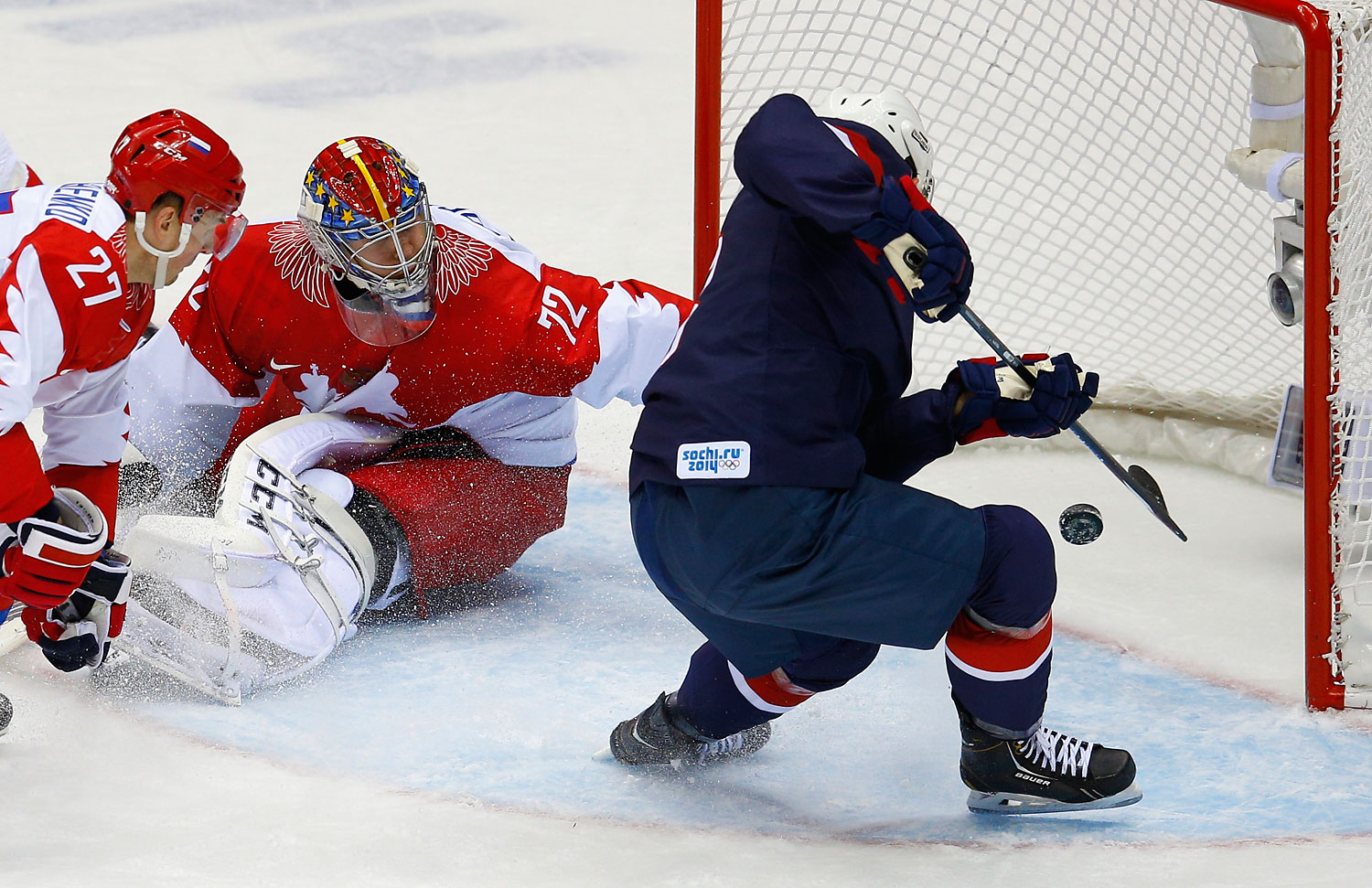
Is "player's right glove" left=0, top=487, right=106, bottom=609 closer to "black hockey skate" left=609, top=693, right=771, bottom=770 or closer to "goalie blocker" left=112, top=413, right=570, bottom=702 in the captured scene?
"goalie blocker" left=112, top=413, right=570, bottom=702

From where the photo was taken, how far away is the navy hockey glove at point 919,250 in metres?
1.76

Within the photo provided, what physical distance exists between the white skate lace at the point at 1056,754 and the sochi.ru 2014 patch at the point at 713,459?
1.86 feet

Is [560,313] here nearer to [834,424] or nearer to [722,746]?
[722,746]

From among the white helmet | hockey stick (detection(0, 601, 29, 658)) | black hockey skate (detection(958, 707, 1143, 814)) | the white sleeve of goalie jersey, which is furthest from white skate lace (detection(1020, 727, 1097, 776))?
hockey stick (detection(0, 601, 29, 658))

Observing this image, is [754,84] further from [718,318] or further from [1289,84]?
[718,318]

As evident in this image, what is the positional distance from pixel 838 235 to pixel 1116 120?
5.85ft

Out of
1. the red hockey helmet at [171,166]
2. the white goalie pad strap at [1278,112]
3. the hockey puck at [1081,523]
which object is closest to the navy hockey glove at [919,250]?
the hockey puck at [1081,523]

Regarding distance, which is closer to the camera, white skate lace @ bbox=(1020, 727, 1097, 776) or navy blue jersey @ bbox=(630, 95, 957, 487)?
navy blue jersey @ bbox=(630, 95, 957, 487)

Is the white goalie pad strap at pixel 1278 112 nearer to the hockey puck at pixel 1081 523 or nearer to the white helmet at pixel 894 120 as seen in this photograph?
the hockey puck at pixel 1081 523

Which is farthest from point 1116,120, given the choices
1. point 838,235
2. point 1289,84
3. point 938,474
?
point 838,235

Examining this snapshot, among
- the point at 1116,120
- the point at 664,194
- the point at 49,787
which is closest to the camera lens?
the point at 49,787

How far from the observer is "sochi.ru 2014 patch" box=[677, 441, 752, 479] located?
6.09 feet

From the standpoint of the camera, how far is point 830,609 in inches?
75.3

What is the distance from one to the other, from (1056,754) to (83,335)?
1406 mm
